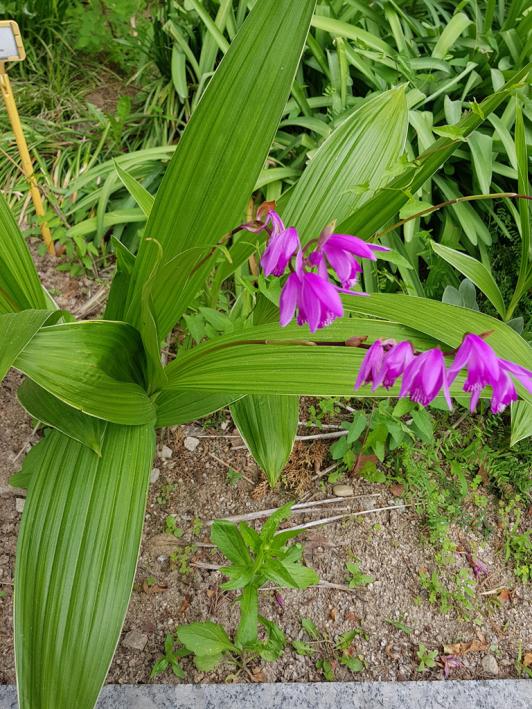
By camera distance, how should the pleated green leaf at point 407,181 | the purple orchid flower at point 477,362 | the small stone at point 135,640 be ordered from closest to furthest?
the purple orchid flower at point 477,362 → the pleated green leaf at point 407,181 → the small stone at point 135,640

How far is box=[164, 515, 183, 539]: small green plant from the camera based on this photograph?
159 cm

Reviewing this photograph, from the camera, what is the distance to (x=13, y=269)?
4.10ft

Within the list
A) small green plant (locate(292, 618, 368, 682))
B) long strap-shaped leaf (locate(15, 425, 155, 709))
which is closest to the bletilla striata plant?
long strap-shaped leaf (locate(15, 425, 155, 709))

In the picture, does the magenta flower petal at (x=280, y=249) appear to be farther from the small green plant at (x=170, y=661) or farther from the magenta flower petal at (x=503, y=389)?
the small green plant at (x=170, y=661)

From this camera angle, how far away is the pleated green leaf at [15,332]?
35.5 inches

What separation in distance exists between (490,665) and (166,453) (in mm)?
970

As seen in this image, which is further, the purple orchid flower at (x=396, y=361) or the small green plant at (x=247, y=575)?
the small green plant at (x=247, y=575)

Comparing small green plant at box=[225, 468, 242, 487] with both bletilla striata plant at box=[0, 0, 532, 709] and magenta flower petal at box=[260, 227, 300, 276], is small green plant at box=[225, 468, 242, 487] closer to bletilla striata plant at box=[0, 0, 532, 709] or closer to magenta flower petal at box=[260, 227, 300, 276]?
bletilla striata plant at box=[0, 0, 532, 709]

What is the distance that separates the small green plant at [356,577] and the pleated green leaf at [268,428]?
323 mm

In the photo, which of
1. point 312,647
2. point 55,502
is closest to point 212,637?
point 312,647

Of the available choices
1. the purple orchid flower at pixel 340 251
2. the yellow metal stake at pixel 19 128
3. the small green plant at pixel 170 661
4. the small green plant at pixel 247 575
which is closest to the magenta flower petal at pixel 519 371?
the purple orchid flower at pixel 340 251

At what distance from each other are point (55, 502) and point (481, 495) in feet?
3.88

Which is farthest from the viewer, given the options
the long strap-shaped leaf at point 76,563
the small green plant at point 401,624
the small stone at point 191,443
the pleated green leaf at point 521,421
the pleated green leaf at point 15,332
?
the small stone at point 191,443

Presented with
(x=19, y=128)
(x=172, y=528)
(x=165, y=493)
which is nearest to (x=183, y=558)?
(x=172, y=528)
